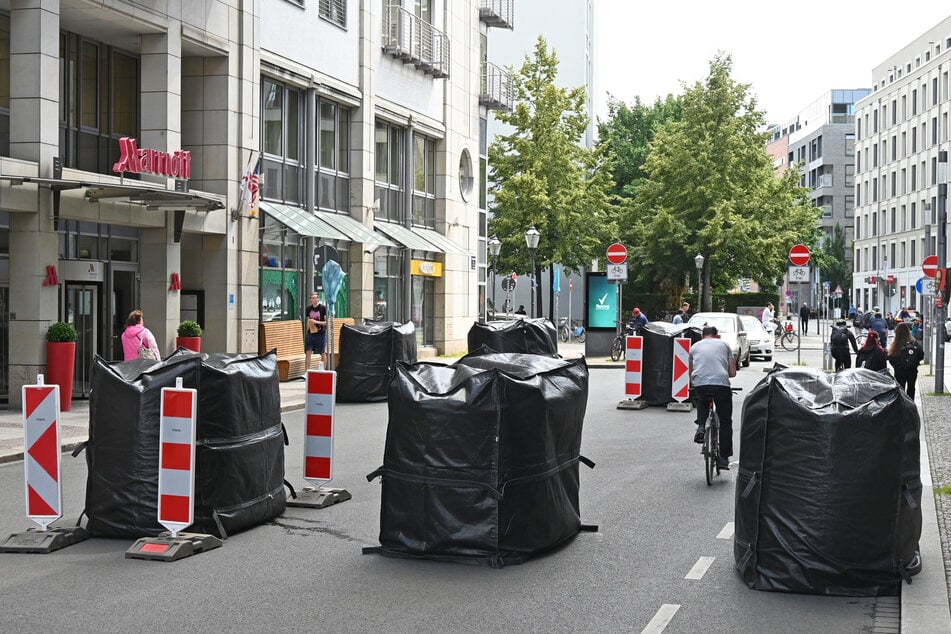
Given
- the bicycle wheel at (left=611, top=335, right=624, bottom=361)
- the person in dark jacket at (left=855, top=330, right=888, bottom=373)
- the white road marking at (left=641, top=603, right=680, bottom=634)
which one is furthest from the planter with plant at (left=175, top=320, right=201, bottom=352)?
the white road marking at (left=641, top=603, right=680, bottom=634)

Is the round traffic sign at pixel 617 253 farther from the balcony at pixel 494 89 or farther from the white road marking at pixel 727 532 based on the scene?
the white road marking at pixel 727 532

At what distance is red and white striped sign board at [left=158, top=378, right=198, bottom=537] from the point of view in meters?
8.78

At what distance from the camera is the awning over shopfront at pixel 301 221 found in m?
28.0

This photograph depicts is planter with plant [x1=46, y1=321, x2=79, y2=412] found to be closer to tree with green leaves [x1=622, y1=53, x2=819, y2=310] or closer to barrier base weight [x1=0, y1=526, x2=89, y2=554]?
barrier base weight [x1=0, y1=526, x2=89, y2=554]

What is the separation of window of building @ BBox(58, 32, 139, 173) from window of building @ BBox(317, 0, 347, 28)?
691 centimetres

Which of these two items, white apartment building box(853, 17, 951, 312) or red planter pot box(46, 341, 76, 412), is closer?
red planter pot box(46, 341, 76, 412)

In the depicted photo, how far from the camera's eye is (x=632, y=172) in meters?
70.8

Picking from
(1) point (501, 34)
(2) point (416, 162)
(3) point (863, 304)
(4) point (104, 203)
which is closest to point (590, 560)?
(4) point (104, 203)

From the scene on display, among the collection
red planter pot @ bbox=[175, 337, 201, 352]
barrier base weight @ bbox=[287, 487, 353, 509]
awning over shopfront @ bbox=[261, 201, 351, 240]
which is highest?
awning over shopfront @ bbox=[261, 201, 351, 240]

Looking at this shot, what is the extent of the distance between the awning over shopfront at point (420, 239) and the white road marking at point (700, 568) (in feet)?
87.8

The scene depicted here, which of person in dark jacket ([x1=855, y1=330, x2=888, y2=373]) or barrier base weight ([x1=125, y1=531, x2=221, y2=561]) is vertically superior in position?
person in dark jacket ([x1=855, y1=330, x2=888, y2=373])

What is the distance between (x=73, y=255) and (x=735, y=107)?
1613 inches

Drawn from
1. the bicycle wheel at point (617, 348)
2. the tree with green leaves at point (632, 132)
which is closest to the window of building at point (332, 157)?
the bicycle wheel at point (617, 348)

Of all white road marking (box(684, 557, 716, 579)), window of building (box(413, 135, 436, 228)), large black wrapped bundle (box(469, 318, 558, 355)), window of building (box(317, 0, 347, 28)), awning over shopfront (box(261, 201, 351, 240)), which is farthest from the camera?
window of building (box(413, 135, 436, 228))
